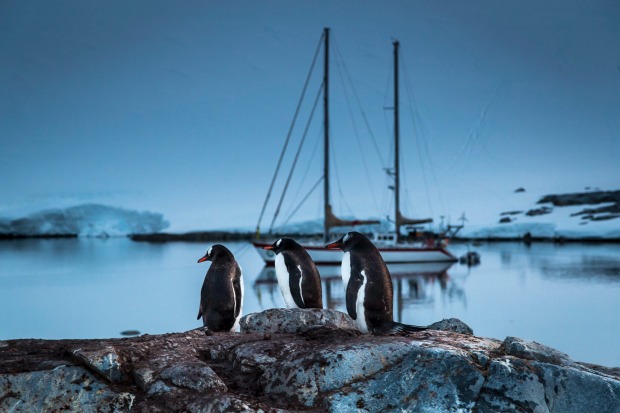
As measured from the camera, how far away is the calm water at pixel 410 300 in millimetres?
19469

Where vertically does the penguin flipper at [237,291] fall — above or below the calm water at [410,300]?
above

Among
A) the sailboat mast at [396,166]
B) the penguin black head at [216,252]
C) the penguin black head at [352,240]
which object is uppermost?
the sailboat mast at [396,166]

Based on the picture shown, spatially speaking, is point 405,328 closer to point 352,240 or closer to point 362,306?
point 362,306

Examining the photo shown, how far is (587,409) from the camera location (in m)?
4.63

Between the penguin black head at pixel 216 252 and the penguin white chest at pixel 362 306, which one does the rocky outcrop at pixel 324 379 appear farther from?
the penguin black head at pixel 216 252

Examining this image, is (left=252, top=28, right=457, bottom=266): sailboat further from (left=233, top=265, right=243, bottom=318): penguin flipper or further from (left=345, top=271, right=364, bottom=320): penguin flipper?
(left=345, top=271, right=364, bottom=320): penguin flipper

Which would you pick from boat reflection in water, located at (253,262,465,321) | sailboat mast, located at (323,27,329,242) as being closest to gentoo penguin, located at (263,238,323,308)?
boat reflection in water, located at (253,262,465,321)

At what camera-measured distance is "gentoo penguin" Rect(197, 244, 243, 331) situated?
298 inches

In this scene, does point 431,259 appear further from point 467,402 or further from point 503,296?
Answer: point 467,402

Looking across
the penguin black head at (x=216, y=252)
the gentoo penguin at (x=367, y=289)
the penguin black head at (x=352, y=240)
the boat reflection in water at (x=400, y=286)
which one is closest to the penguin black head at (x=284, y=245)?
the penguin black head at (x=216, y=252)

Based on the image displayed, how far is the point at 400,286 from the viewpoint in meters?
31.3

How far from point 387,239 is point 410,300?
58.5ft

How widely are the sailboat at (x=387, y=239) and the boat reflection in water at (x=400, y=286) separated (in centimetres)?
71

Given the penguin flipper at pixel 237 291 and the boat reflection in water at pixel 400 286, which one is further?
the boat reflection in water at pixel 400 286
